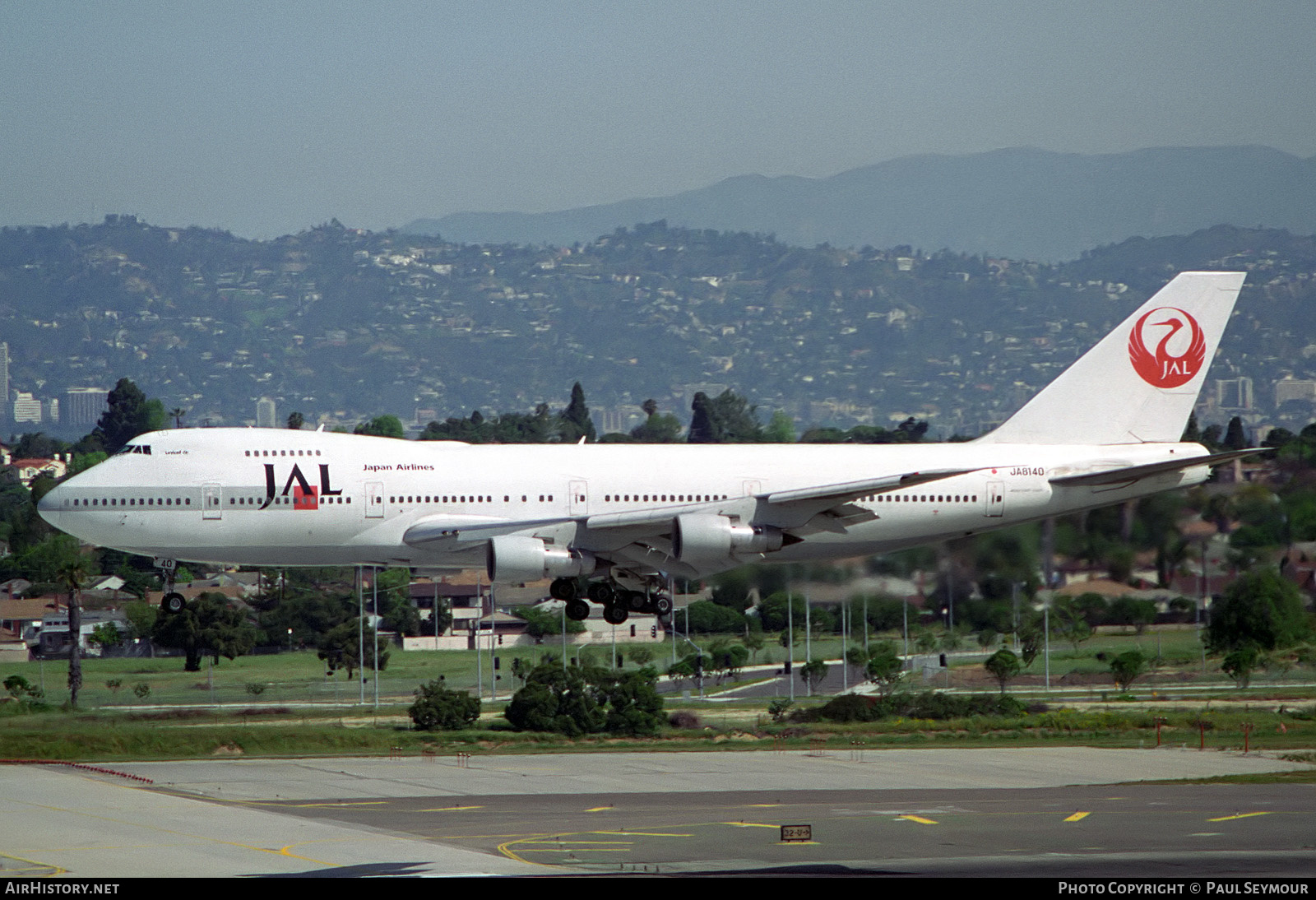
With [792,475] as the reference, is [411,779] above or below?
below

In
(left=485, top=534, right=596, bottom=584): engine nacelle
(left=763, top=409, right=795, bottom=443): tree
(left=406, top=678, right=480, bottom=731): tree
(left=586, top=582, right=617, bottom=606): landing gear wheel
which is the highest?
(left=763, top=409, right=795, bottom=443): tree

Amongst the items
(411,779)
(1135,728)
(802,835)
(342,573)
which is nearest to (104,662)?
(342,573)

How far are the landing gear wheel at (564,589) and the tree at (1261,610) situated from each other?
57.7 feet

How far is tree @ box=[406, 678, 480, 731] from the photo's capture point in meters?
47.0

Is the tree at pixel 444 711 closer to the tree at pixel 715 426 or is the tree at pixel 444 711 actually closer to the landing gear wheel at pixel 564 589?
the landing gear wheel at pixel 564 589

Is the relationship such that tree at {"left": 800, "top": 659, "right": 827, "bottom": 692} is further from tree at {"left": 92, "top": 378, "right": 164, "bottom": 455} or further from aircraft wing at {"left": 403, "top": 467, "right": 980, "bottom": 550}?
tree at {"left": 92, "top": 378, "right": 164, "bottom": 455}

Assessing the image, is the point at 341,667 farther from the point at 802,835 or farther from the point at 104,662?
the point at 802,835

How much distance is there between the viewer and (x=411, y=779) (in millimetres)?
35812

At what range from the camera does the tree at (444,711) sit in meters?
47.0

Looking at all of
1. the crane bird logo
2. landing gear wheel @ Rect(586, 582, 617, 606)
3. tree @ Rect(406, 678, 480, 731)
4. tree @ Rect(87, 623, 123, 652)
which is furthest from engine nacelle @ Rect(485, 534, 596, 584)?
tree @ Rect(87, 623, 123, 652)

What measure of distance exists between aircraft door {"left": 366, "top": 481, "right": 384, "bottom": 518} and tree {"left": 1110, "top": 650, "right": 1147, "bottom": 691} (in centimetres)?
2341

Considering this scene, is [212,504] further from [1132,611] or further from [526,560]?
[1132,611]

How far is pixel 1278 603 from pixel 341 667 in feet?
140

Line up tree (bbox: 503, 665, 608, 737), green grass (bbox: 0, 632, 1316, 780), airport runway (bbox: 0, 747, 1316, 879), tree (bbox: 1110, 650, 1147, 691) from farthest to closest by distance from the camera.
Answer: tree (bbox: 1110, 650, 1147, 691)
tree (bbox: 503, 665, 608, 737)
green grass (bbox: 0, 632, 1316, 780)
airport runway (bbox: 0, 747, 1316, 879)
